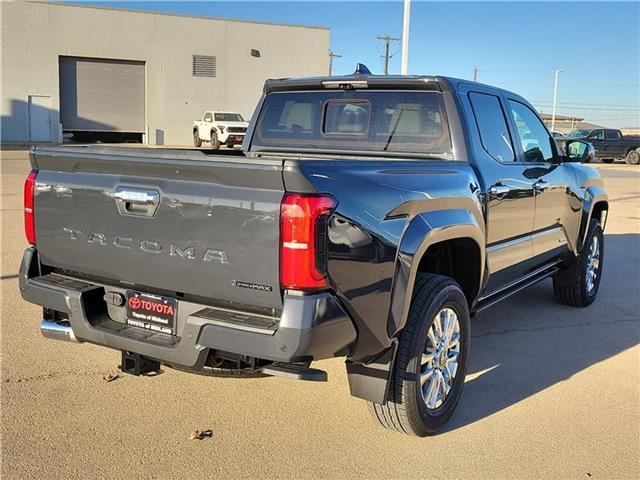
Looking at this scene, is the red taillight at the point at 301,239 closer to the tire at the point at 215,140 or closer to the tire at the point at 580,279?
the tire at the point at 580,279

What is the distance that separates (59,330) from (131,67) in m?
38.1

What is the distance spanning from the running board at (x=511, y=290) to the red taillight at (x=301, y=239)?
1.99 m

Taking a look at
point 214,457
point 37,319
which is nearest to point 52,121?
point 37,319

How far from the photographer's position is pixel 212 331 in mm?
2904

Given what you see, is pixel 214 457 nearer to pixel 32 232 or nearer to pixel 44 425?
pixel 44 425

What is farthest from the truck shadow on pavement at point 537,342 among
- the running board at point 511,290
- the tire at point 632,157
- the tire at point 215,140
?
the tire at point 632,157

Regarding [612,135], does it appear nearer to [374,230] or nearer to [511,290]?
[511,290]

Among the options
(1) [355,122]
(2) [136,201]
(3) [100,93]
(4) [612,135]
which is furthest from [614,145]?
(2) [136,201]

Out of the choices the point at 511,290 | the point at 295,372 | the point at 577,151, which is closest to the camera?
the point at 295,372

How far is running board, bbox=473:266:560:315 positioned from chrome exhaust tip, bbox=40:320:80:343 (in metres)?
2.56

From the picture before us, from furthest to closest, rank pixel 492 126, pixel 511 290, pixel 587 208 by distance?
pixel 587 208 < pixel 511 290 < pixel 492 126

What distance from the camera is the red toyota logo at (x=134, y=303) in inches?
127

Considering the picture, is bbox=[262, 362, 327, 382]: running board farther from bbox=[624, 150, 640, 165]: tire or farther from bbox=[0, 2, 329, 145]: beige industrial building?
bbox=[0, 2, 329, 145]: beige industrial building

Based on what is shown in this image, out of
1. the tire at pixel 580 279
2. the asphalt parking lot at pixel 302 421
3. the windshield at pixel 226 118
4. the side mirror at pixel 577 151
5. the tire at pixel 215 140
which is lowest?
the asphalt parking lot at pixel 302 421
